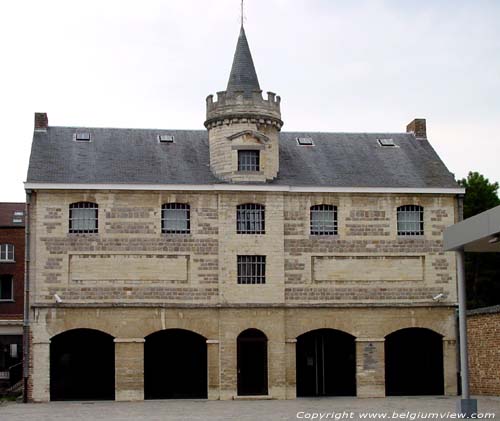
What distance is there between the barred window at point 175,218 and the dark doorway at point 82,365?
444cm

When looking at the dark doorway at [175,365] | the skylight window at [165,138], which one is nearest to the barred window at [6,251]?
the skylight window at [165,138]

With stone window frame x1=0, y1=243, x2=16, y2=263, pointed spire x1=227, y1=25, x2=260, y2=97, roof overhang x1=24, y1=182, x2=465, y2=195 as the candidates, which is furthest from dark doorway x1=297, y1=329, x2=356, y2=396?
stone window frame x1=0, y1=243, x2=16, y2=263

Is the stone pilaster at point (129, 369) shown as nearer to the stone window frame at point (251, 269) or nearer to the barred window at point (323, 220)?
the stone window frame at point (251, 269)

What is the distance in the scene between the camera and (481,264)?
55.2 metres

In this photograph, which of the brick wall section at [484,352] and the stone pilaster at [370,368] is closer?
the brick wall section at [484,352]

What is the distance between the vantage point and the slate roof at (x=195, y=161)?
119 ft

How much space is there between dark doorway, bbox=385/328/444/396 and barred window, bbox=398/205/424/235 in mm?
3590

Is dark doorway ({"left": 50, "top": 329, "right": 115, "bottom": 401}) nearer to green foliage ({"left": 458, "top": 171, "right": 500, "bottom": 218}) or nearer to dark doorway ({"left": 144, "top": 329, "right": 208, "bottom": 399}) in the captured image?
dark doorway ({"left": 144, "top": 329, "right": 208, "bottom": 399})

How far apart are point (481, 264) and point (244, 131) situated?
23.5 meters

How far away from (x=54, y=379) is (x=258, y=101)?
40.4 ft

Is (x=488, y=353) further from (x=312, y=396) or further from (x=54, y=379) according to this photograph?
(x=54, y=379)

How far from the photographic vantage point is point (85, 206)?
35594mm

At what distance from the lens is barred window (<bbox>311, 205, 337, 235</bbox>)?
3653 centimetres

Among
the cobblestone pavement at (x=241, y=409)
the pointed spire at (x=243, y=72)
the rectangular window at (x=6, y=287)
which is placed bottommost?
the cobblestone pavement at (x=241, y=409)
